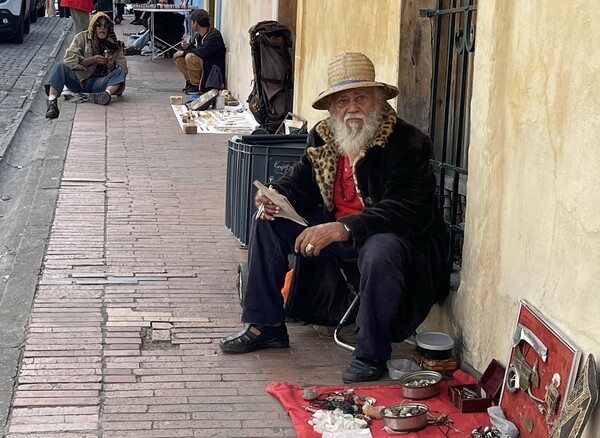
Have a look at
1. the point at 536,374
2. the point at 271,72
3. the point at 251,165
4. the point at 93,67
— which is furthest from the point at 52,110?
the point at 536,374

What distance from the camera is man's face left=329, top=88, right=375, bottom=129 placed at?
4766mm

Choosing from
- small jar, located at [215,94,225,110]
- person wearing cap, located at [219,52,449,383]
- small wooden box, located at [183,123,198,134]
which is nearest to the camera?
person wearing cap, located at [219,52,449,383]

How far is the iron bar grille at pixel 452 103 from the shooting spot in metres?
5.13

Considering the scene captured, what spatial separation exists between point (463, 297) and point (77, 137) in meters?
7.19

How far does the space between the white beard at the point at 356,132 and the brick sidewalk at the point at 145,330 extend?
3.31ft

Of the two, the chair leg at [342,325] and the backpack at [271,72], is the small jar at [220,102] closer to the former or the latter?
the backpack at [271,72]

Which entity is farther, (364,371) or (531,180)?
(364,371)

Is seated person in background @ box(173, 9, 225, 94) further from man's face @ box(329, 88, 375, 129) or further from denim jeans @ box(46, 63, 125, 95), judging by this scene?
man's face @ box(329, 88, 375, 129)

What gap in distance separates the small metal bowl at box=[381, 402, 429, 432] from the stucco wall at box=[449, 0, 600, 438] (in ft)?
1.52

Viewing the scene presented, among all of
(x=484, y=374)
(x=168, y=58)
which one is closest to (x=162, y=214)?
(x=484, y=374)

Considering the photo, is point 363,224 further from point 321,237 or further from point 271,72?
point 271,72

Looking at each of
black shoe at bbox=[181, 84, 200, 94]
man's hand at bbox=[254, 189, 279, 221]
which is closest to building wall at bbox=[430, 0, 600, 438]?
man's hand at bbox=[254, 189, 279, 221]

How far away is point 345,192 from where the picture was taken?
4961mm

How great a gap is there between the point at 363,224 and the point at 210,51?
413 inches
